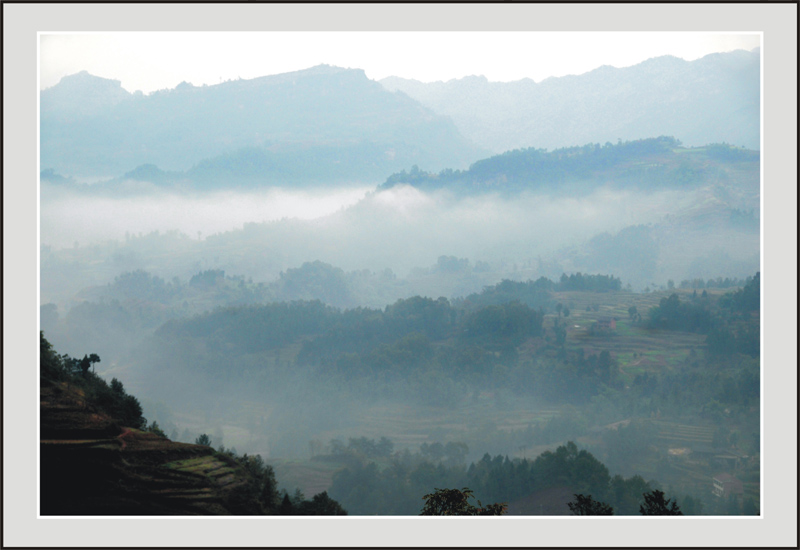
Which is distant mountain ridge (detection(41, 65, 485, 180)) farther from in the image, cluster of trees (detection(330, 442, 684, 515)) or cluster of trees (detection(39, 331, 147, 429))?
cluster of trees (detection(330, 442, 684, 515))

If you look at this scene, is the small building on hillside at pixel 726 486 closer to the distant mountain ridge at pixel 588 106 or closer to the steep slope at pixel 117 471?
the steep slope at pixel 117 471

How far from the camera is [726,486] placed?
25.6 m

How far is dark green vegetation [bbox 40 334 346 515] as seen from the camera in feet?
27.3

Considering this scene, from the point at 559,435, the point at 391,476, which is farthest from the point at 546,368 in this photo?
the point at 391,476

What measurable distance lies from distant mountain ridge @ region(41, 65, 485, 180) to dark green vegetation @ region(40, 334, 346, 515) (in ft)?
73.8

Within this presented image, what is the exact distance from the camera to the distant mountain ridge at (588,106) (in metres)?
46.4

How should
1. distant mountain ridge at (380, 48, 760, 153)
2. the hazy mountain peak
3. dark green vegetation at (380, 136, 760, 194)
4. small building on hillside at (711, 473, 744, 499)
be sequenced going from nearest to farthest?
1. small building on hillside at (711, 473, 744, 499)
2. the hazy mountain peak
3. distant mountain ridge at (380, 48, 760, 153)
4. dark green vegetation at (380, 136, 760, 194)

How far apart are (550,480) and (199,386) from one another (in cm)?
2569

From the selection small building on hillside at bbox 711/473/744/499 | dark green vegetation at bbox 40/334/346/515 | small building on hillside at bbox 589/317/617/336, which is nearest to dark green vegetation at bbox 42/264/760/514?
small building on hillside at bbox 589/317/617/336

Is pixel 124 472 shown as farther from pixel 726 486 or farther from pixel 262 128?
pixel 262 128

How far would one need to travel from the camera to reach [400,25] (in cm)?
788

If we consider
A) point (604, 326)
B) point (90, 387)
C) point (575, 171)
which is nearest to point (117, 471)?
point (90, 387)

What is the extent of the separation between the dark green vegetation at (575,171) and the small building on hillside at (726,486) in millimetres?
26692

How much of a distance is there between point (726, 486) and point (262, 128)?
3819cm
